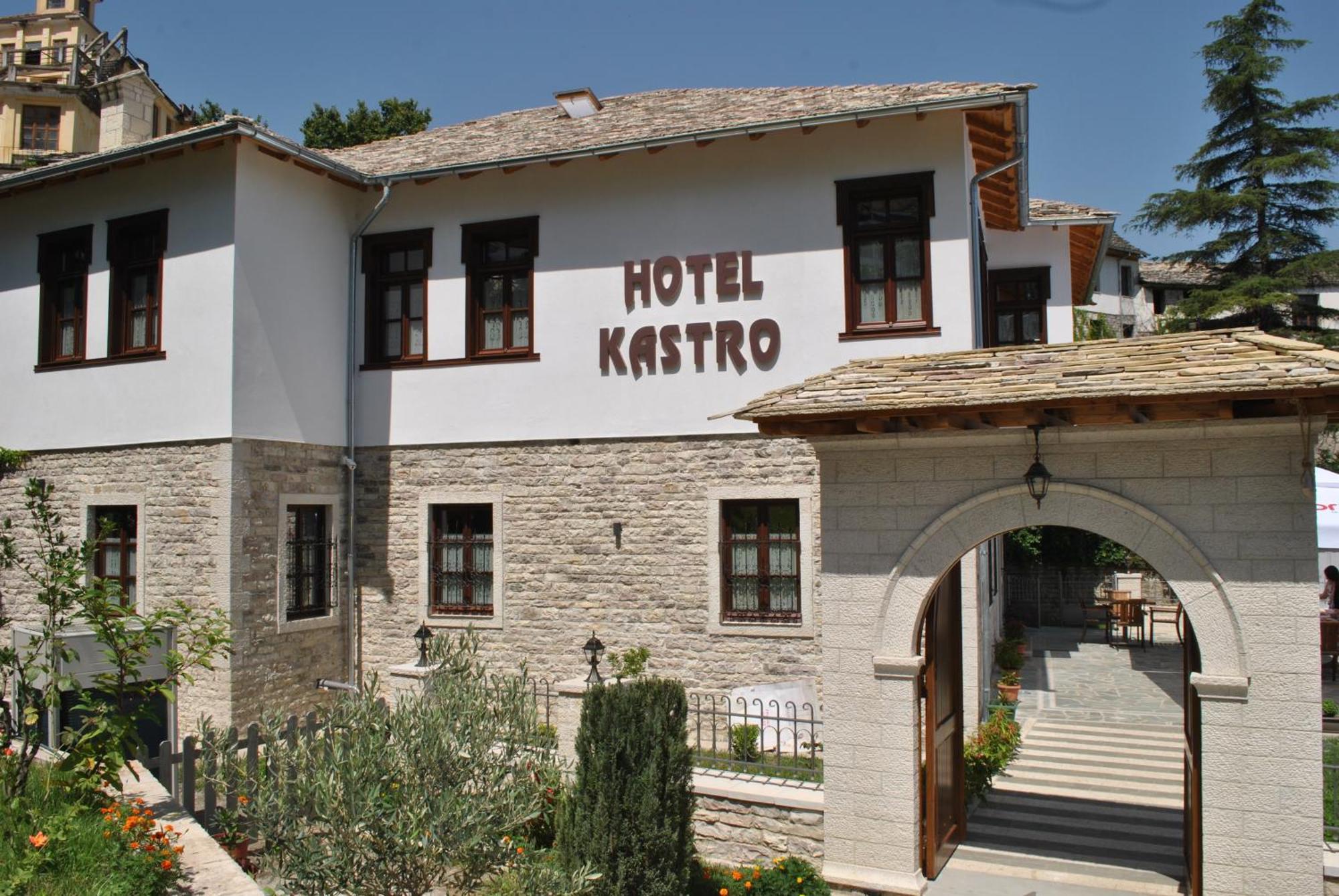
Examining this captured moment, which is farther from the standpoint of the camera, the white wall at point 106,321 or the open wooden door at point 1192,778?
the white wall at point 106,321

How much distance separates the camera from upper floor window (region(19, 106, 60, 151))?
4697 centimetres

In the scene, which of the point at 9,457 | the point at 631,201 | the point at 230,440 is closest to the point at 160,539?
the point at 230,440

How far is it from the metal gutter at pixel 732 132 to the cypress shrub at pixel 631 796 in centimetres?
607

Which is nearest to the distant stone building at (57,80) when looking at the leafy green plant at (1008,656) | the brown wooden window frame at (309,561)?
the brown wooden window frame at (309,561)

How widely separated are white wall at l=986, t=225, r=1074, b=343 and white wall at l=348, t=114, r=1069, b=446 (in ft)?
20.9

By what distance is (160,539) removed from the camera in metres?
11.7

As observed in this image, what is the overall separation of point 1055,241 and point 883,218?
6.92 meters

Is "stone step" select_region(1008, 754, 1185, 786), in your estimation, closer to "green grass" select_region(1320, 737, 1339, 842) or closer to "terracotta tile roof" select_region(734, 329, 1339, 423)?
"green grass" select_region(1320, 737, 1339, 842)

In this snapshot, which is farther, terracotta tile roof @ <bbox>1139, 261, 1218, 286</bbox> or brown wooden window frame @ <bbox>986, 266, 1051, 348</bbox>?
terracotta tile roof @ <bbox>1139, 261, 1218, 286</bbox>

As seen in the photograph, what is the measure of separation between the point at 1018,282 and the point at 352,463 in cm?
1083

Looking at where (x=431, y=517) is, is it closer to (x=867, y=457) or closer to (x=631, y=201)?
(x=631, y=201)

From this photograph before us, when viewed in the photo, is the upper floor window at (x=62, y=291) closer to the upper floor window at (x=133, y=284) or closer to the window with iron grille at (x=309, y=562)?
the upper floor window at (x=133, y=284)

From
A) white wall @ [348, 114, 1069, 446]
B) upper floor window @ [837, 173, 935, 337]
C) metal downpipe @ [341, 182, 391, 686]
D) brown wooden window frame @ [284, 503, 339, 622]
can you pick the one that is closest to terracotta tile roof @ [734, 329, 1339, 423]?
upper floor window @ [837, 173, 935, 337]

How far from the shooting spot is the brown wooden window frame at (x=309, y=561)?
39.4ft
